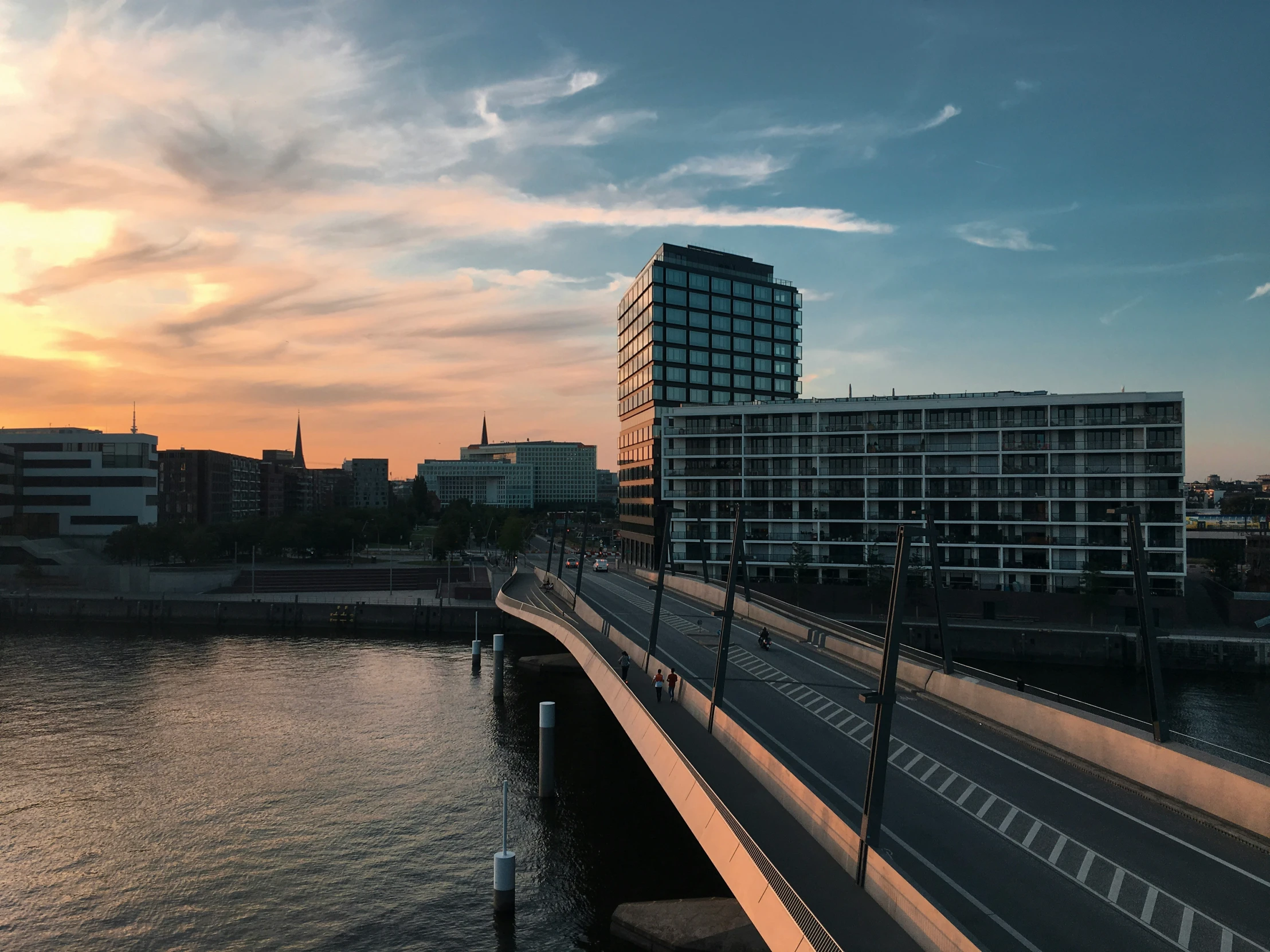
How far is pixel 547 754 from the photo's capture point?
38719 mm

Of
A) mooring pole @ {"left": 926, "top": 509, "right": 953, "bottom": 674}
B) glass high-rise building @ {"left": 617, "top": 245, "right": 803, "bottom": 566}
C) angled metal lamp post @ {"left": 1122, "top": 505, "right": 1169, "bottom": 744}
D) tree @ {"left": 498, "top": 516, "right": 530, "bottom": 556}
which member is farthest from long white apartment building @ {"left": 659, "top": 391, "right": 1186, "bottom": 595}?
angled metal lamp post @ {"left": 1122, "top": 505, "right": 1169, "bottom": 744}

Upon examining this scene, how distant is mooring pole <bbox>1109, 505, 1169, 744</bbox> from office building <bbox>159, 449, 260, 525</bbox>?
152002mm

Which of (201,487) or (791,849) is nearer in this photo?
(791,849)

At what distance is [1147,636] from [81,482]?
454 ft

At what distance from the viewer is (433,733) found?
156 ft

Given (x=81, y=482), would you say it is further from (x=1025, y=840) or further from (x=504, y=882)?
(x=1025, y=840)

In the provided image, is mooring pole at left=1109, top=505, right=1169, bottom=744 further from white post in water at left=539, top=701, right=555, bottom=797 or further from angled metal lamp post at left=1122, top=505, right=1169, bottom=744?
white post in water at left=539, top=701, right=555, bottom=797

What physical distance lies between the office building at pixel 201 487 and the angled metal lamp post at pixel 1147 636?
152m

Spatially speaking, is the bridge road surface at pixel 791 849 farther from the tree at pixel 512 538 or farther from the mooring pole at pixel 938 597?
the tree at pixel 512 538

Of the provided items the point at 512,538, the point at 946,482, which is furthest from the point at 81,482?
the point at 946,482

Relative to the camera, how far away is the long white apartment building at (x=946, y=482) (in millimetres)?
79188

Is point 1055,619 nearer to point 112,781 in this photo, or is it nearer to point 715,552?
point 715,552

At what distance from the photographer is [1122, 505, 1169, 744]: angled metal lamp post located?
21.7m

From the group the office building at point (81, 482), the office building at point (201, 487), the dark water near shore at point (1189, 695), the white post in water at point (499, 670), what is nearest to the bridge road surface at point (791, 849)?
the white post in water at point (499, 670)
